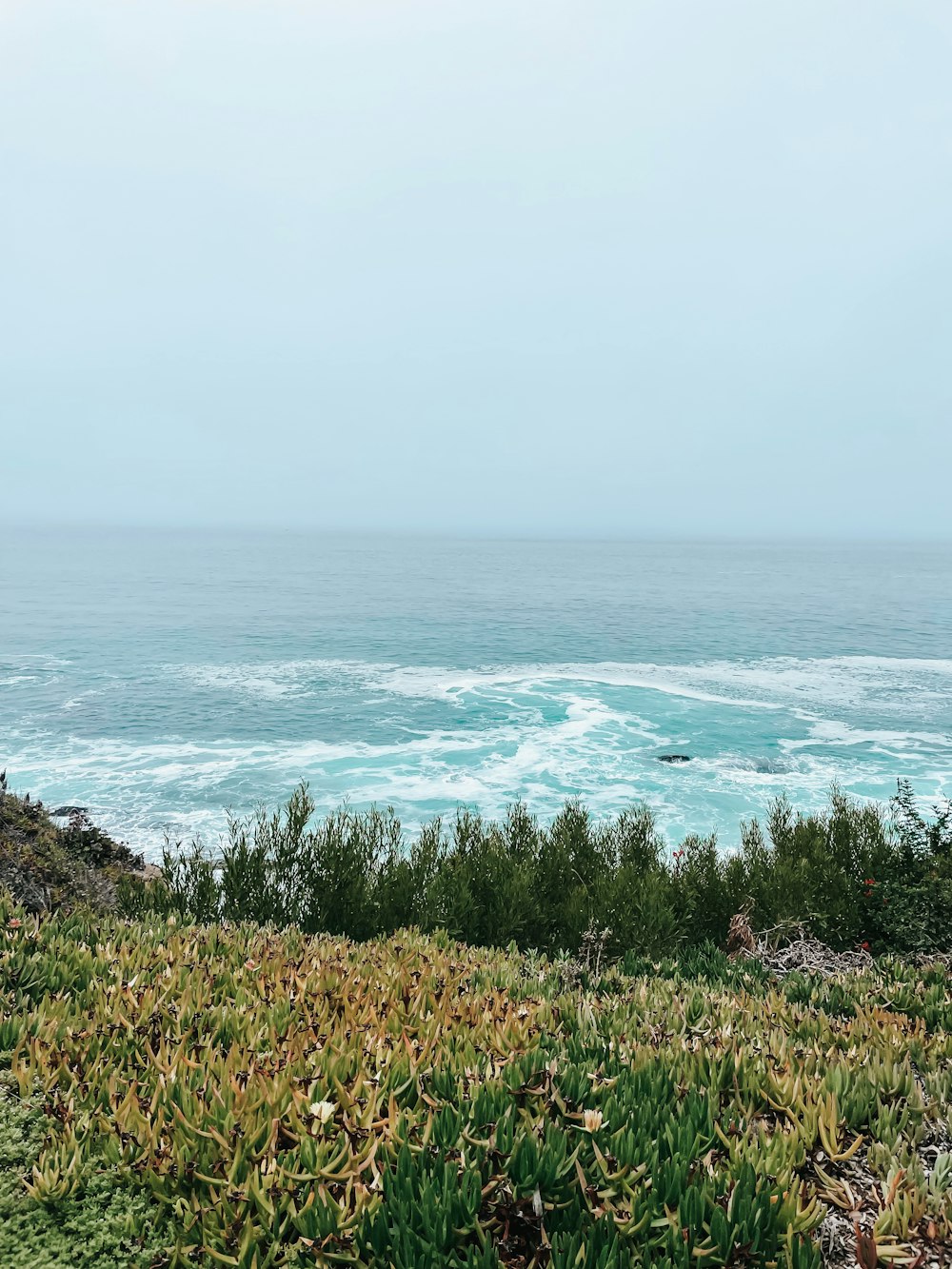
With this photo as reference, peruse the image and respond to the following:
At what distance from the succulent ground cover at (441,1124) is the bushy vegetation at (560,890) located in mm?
7666

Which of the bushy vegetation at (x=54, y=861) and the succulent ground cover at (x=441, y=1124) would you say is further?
the bushy vegetation at (x=54, y=861)

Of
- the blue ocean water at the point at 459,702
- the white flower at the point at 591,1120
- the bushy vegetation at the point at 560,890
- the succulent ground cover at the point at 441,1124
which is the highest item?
the white flower at the point at 591,1120

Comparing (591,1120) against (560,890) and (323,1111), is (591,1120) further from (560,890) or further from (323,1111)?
(560,890)

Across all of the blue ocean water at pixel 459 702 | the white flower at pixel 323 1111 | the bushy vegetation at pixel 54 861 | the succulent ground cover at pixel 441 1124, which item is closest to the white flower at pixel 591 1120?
the succulent ground cover at pixel 441 1124

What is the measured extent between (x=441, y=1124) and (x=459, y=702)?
3994 cm

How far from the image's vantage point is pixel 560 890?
15.6 meters

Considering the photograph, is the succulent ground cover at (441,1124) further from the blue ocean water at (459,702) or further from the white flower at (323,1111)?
the blue ocean water at (459,702)

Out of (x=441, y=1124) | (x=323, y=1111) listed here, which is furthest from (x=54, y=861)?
(x=441, y=1124)

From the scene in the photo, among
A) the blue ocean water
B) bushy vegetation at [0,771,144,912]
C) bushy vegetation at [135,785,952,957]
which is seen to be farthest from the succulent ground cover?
the blue ocean water

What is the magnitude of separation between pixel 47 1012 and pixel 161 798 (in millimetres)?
24675

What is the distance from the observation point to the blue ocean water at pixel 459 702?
29.6 m

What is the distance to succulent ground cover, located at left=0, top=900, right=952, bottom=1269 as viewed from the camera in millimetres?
2969

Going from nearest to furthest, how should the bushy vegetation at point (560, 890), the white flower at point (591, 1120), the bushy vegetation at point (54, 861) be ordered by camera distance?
the white flower at point (591, 1120), the bushy vegetation at point (54, 861), the bushy vegetation at point (560, 890)

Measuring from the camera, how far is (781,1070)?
14.2 feet
